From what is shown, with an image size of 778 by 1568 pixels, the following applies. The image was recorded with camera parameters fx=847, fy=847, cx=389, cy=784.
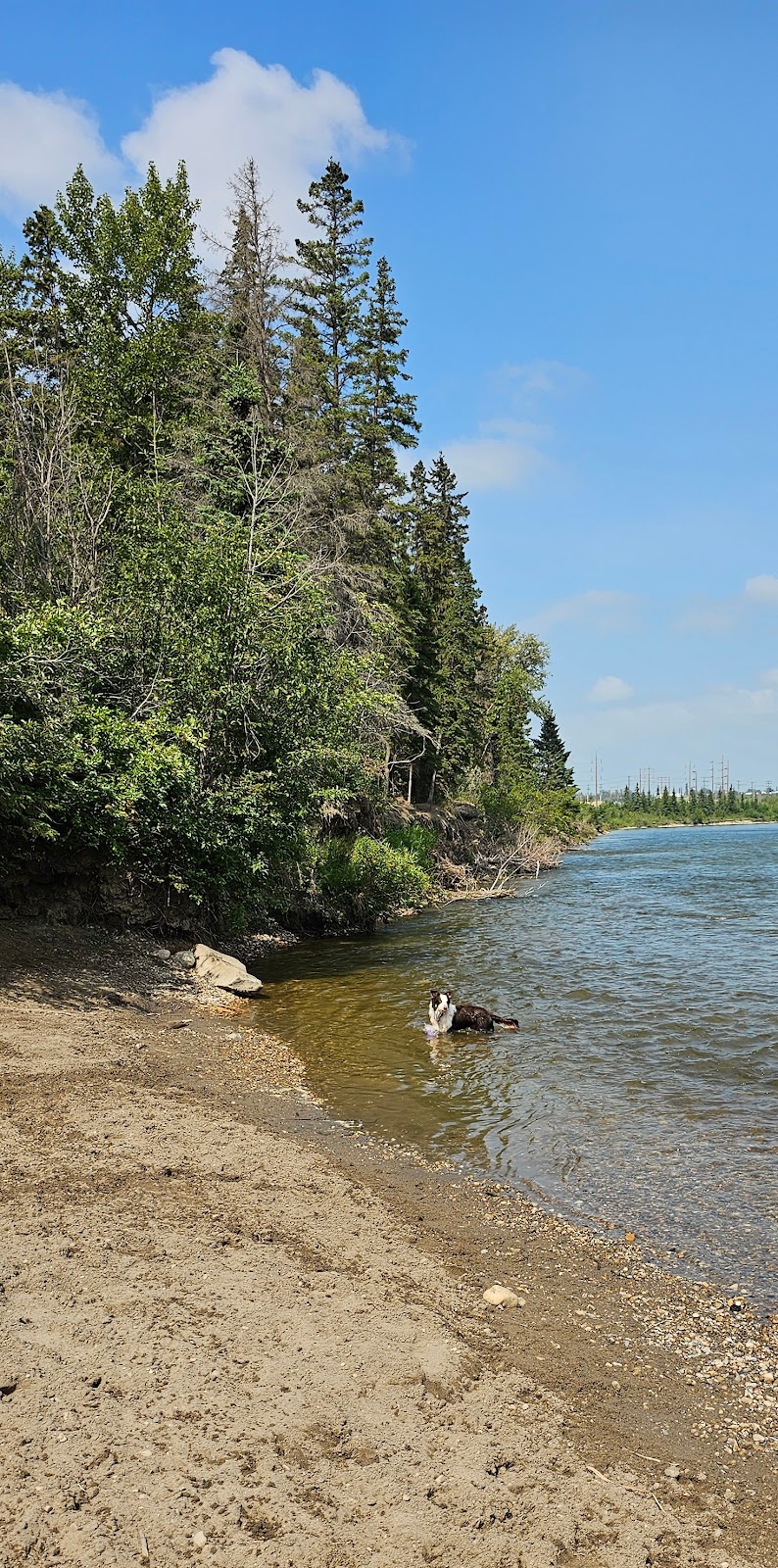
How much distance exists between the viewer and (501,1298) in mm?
4785

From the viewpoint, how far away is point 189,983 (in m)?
12.6

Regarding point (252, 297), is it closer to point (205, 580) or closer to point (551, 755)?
point (205, 580)

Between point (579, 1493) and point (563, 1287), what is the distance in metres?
1.85

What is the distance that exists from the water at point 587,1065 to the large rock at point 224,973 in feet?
1.29

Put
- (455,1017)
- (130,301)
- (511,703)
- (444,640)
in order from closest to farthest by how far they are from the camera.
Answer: (455,1017) < (130,301) < (444,640) < (511,703)

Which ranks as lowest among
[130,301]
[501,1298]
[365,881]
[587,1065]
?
[587,1065]

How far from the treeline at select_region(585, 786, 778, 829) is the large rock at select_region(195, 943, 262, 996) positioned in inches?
4183

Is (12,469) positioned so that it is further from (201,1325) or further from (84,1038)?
(201,1325)

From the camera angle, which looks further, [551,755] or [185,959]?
[551,755]

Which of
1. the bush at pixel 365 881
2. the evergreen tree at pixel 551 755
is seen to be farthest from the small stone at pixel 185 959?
the evergreen tree at pixel 551 755

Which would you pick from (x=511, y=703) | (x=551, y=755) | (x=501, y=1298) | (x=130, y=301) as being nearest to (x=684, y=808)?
(x=551, y=755)

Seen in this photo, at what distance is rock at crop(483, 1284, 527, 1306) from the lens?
4762mm

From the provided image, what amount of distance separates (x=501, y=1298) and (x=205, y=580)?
11991 mm

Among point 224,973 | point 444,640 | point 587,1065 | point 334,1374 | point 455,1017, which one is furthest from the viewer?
point 444,640
